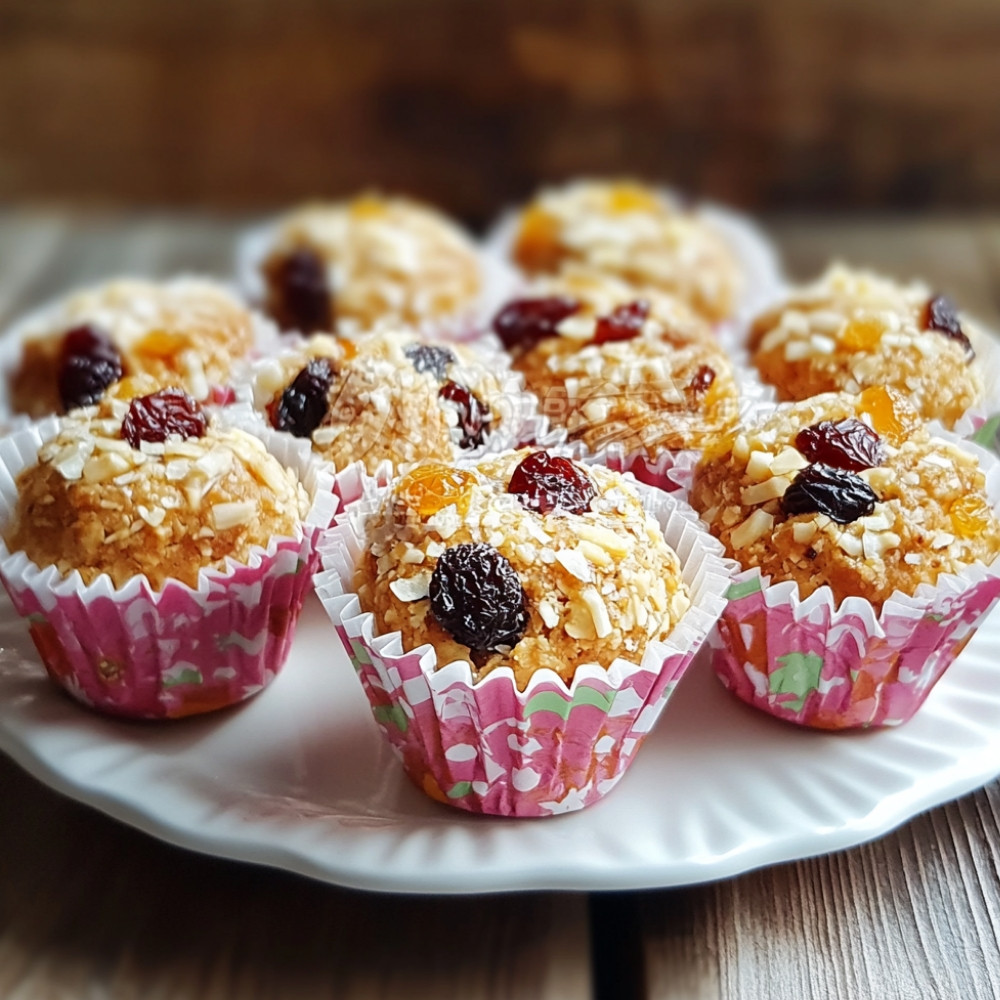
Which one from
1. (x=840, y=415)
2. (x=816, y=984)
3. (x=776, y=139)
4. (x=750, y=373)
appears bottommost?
(x=776, y=139)

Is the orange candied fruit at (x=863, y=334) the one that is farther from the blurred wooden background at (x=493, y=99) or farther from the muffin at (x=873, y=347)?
the blurred wooden background at (x=493, y=99)

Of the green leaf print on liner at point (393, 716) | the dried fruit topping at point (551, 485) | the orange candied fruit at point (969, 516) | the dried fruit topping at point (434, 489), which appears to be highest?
the dried fruit topping at point (434, 489)

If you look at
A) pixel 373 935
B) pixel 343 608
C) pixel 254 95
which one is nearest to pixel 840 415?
pixel 343 608

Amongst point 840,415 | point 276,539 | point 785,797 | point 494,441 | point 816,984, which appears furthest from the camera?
point 494,441

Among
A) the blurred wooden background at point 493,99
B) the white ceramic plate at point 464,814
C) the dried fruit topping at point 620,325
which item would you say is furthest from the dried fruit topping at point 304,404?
the blurred wooden background at point 493,99

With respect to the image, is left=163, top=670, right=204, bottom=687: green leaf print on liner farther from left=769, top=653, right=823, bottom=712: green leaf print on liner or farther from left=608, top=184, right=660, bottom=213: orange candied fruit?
left=608, top=184, right=660, bottom=213: orange candied fruit

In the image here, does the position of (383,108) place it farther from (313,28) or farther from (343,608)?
(343,608)
